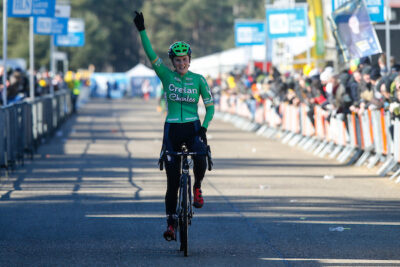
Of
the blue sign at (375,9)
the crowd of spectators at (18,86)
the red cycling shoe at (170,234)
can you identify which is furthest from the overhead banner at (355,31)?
the red cycling shoe at (170,234)

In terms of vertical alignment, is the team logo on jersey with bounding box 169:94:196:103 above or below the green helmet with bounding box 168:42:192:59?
below

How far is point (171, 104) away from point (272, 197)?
4881mm

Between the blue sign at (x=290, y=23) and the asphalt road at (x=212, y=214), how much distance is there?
959cm

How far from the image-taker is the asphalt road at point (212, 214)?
349 inches

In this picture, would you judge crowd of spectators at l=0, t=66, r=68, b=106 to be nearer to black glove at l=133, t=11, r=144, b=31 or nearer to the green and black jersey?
the green and black jersey

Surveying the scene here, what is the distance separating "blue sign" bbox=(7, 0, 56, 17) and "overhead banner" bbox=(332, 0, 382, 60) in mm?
6144

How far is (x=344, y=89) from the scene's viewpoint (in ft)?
65.3

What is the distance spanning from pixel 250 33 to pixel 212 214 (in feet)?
92.3

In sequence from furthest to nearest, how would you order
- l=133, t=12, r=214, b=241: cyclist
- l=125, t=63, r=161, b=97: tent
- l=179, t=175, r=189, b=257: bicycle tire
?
l=125, t=63, r=161, b=97: tent, l=133, t=12, r=214, b=241: cyclist, l=179, t=175, r=189, b=257: bicycle tire

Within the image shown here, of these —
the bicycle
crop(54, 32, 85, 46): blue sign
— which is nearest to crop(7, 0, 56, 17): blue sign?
the bicycle

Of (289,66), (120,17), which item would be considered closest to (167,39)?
(120,17)

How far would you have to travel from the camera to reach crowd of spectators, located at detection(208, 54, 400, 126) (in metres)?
17.4

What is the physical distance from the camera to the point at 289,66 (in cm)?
3616

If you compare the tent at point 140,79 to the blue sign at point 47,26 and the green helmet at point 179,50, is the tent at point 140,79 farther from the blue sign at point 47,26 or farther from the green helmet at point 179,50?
the green helmet at point 179,50
